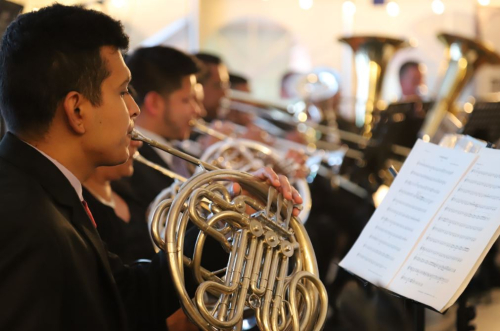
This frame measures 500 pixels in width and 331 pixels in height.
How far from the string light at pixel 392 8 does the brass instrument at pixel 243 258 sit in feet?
24.1

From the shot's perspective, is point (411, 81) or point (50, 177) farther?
point (411, 81)

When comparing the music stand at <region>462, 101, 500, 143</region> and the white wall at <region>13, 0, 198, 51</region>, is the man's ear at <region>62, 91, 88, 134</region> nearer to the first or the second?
the music stand at <region>462, 101, 500, 143</region>

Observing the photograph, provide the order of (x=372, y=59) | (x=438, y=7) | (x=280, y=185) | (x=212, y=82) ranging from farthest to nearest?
(x=438, y=7) < (x=372, y=59) < (x=212, y=82) < (x=280, y=185)

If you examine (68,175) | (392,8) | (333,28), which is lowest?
(333,28)

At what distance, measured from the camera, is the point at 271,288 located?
1.52m

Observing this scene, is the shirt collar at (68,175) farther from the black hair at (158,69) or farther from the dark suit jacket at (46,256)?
the black hair at (158,69)

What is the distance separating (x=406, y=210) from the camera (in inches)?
68.1

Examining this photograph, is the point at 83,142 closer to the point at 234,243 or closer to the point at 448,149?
the point at 234,243

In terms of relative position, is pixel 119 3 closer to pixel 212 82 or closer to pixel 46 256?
pixel 212 82

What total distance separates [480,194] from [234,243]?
0.65 meters

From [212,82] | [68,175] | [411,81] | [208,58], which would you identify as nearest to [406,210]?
[68,175]

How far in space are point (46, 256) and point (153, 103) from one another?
1733 mm

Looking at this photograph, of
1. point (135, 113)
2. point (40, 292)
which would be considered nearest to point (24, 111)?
point (135, 113)

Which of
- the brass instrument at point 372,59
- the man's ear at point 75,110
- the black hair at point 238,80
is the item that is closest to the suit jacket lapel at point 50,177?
the man's ear at point 75,110
